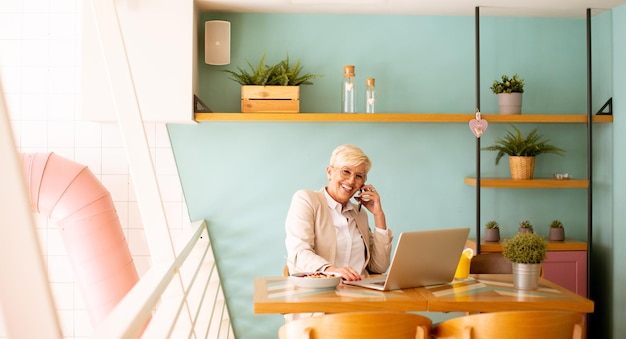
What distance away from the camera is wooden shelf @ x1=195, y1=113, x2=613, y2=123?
4277 millimetres

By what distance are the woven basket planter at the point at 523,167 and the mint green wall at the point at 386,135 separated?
0.23m

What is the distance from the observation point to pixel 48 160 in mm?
4191

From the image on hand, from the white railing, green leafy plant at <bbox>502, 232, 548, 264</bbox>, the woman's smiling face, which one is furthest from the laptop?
the white railing

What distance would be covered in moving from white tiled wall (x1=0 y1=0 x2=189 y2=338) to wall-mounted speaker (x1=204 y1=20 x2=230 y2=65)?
55 centimetres

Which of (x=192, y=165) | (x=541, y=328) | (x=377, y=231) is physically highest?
(x=192, y=165)

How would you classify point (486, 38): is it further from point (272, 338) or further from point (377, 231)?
point (272, 338)

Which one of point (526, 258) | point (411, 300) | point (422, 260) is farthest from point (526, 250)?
point (411, 300)

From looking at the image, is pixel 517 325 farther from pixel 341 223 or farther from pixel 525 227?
pixel 525 227

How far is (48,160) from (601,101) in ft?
11.2

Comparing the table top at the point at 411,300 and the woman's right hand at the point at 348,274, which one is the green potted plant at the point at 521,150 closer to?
the table top at the point at 411,300

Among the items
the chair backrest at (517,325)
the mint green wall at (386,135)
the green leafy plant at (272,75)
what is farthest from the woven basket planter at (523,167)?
the chair backrest at (517,325)

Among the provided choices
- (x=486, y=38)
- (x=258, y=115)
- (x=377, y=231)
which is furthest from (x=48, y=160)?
(x=486, y=38)

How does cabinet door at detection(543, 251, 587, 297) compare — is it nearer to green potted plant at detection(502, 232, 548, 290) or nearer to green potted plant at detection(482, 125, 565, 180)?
green potted plant at detection(482, 125, 565, 180)

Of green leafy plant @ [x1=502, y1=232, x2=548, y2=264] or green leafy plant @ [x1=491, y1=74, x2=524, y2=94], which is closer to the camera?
green leafy plant @ [x1=502, y1=232, x2=548, y2=264]
